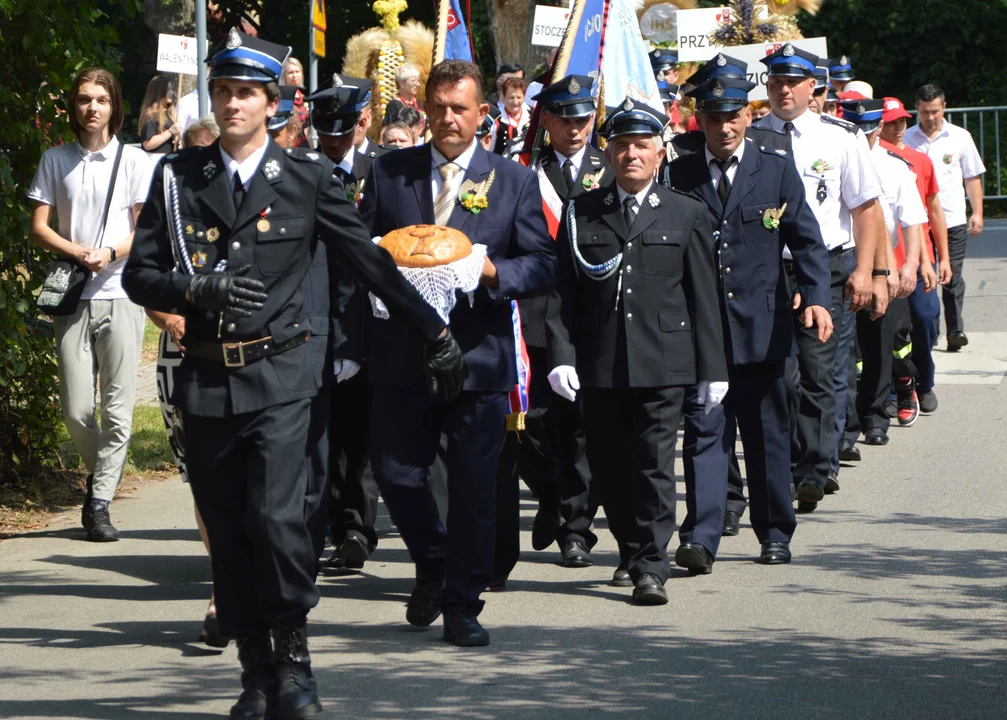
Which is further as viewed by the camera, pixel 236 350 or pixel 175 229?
pixel 175 229

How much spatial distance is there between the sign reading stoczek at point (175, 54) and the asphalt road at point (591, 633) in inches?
294

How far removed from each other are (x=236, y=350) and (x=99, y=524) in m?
3.44

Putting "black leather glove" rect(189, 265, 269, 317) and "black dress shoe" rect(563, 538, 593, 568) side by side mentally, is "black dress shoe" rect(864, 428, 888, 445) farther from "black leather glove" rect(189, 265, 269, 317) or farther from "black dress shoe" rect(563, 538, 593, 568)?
"black leather glove" rect(189, 265, 269, 317)

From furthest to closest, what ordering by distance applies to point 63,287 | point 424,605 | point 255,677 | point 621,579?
point 63,287 → point 621,579 → point 424,605 → point 255,677

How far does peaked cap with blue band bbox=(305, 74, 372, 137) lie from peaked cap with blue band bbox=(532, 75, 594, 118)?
85cm

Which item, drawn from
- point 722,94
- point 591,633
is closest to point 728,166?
point 722,94

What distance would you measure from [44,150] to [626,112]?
351 centimetres

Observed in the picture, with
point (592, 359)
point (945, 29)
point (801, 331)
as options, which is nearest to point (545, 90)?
point (592, 359)

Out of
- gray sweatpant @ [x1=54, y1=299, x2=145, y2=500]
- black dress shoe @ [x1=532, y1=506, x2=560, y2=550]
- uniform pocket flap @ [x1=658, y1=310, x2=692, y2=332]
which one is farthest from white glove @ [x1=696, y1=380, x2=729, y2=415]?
gray sweatpant @ [x1=54, y1=299, x2=145, y2=500]

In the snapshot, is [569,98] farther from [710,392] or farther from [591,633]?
[591,633]

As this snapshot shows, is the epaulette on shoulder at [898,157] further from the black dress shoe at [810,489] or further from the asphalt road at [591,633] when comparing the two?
the black dress shoe at [810,489]

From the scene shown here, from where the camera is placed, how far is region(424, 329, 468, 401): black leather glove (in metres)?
5.92

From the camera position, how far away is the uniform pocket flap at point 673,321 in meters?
7.42

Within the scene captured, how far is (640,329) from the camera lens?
7.41 metres
